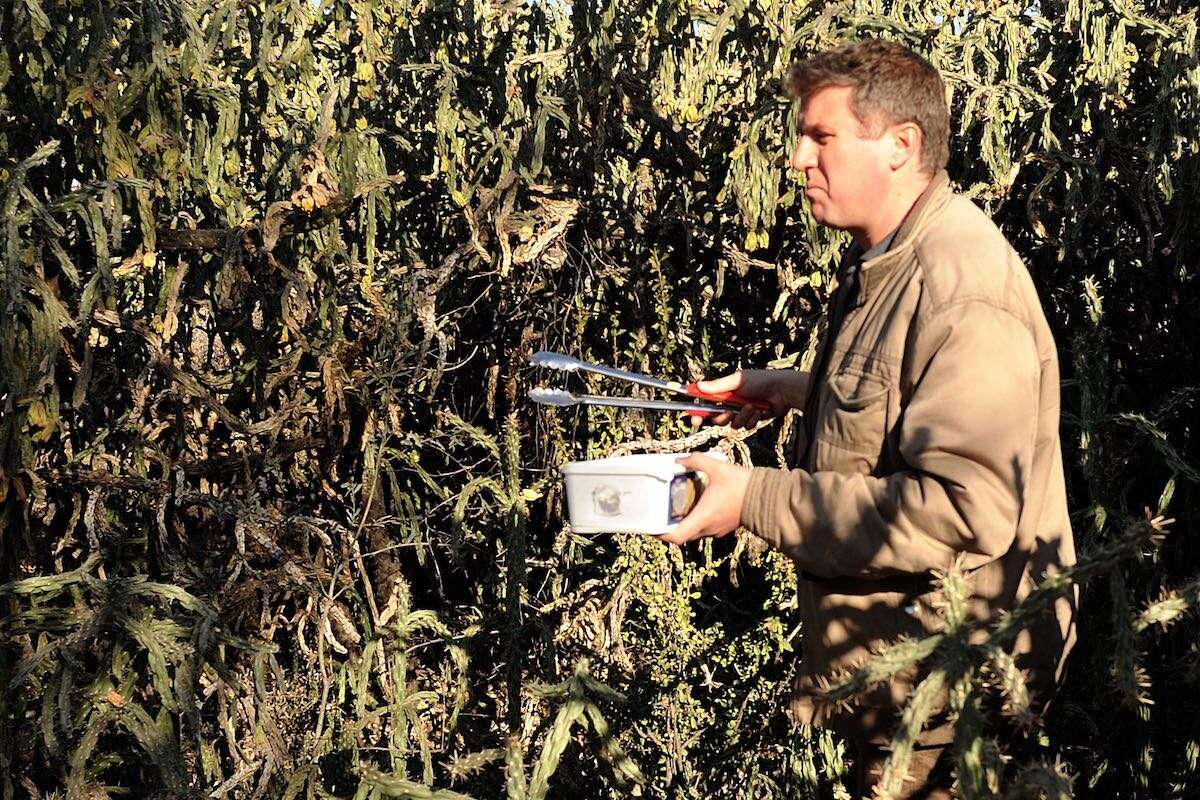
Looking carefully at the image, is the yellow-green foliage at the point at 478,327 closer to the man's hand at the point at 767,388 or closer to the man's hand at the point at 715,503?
the man's hand at the point at 767,388

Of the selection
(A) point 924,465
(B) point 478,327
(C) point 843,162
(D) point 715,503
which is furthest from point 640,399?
(B) point 478,327

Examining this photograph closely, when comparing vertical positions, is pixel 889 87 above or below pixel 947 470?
above

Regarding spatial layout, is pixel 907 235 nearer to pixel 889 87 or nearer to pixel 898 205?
pixel 898 205

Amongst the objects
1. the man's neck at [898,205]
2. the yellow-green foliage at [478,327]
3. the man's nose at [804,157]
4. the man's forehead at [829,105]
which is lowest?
the yellow-green foliage at [478,327]

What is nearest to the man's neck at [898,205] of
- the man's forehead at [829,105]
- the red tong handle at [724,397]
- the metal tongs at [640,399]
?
the man's forehead at [829,105]

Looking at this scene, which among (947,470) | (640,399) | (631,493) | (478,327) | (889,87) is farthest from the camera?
(478,327)

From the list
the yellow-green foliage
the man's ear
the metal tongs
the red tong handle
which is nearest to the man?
the man's ear

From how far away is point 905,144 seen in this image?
2.43m

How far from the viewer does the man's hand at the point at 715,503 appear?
232cm

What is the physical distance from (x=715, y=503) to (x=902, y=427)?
0.34m

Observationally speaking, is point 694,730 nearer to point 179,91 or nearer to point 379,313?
point 379,313

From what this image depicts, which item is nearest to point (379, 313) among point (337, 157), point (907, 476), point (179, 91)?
point (337, 157)

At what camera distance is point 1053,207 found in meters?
3.68

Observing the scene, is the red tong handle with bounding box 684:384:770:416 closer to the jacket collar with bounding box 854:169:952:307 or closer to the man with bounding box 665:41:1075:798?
the man with bounding box 665:41:1075:798
